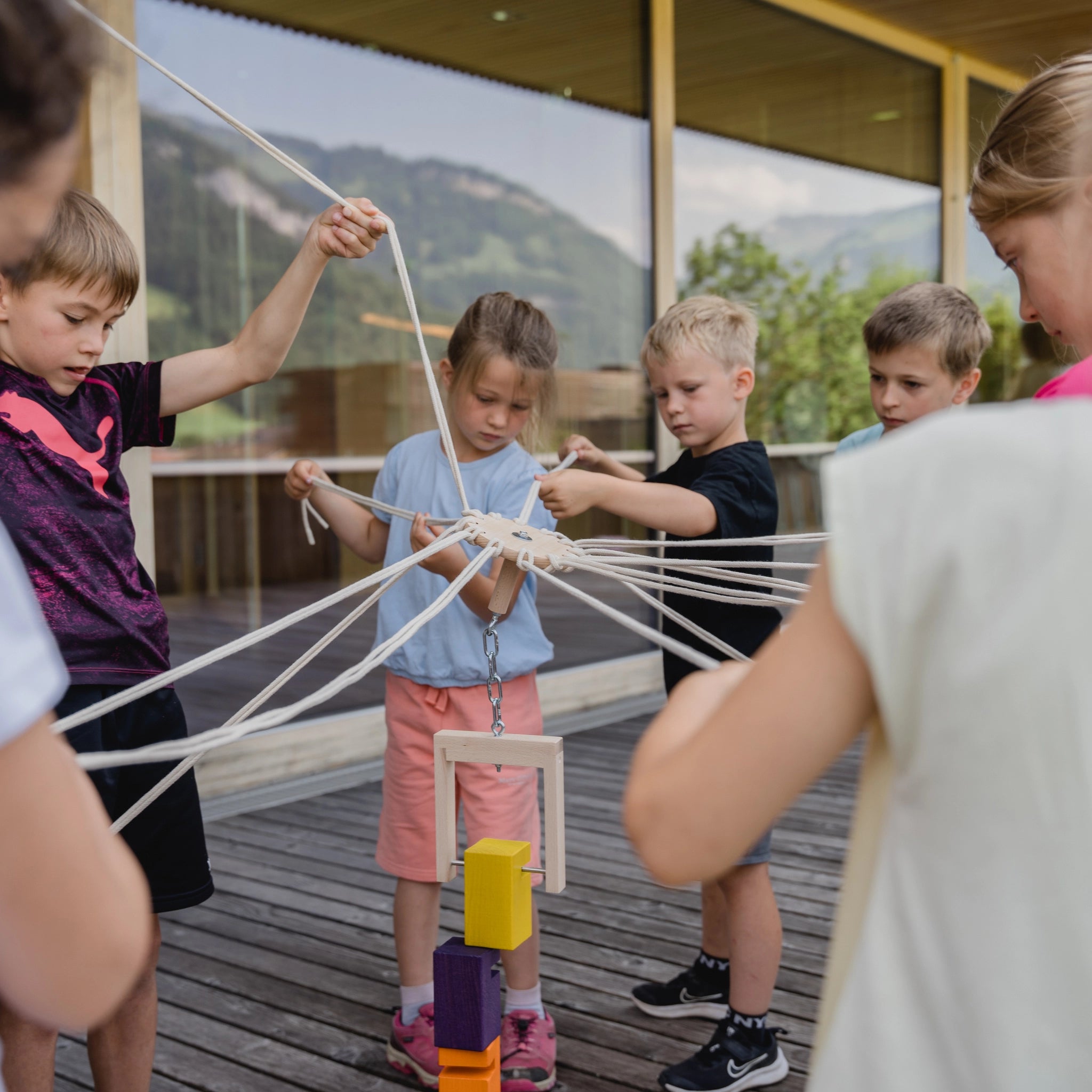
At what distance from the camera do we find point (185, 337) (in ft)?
10.6

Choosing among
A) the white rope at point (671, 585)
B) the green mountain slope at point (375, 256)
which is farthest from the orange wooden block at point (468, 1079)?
the green mountain slope at point (375, 256)

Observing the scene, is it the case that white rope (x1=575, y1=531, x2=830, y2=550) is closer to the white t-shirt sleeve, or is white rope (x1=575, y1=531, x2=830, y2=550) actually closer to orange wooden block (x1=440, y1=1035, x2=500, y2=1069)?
orange wooden block (x1=440, y1=1035, x2=500, y2=1069)

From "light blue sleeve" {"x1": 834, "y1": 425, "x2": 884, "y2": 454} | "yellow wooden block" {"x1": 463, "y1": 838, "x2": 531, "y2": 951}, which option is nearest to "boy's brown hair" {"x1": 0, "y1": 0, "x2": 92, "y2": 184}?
"yellow wooden block" {"x1": 463, "y1": 838, "x2": 531, "y2": 951}

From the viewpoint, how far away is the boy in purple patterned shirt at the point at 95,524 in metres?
1.36

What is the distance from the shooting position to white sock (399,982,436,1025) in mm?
1783

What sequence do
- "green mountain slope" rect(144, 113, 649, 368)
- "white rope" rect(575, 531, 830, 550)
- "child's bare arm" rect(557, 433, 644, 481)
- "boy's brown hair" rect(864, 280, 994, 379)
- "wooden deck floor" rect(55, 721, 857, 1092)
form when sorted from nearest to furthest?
"white rope" rect(575, 531, 830, 550) → "wooden deck floor" rect(55, 721, 857, 1092) → "child's bare arm" rect(557, 433, 644, 481) → "boy's brown hair" rect(864, 280, 994, 379) → "green mountain slope" rect(144, 113, 649, 368)

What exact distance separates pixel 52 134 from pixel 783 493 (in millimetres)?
4212

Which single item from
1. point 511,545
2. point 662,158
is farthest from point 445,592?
point 662,158

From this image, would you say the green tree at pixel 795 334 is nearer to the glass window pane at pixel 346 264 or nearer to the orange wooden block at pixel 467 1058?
the glass window pane at pixel 346 264

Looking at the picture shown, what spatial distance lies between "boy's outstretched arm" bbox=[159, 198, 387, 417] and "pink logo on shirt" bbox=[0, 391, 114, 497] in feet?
0.52

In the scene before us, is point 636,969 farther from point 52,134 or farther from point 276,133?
point 276,133

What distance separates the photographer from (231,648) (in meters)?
1.12

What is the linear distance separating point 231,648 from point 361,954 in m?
1.25

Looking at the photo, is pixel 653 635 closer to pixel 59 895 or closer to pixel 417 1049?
pixel 59 895
